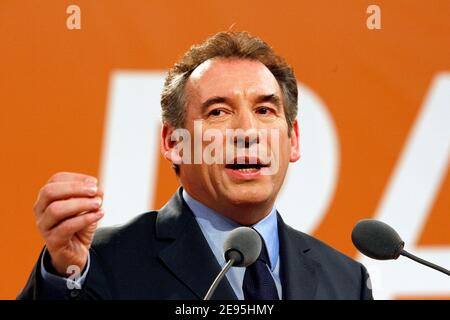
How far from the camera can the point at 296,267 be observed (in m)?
1.80

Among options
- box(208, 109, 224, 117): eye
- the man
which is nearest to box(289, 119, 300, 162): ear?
the man

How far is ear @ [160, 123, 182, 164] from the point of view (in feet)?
6.15

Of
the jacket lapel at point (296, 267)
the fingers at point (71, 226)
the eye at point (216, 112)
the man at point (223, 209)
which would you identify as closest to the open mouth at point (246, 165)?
the man at point (223, 209)

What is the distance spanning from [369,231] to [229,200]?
363mm

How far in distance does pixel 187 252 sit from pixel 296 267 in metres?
0.26

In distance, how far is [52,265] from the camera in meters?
1.41

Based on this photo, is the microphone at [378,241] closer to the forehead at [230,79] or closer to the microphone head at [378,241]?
the microphone head at [378,241]

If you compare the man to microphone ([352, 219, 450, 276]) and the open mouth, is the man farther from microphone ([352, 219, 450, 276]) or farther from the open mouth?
microphone ([352, 219, 450, 276])

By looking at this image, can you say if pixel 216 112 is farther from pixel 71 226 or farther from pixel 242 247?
pixel 71 226

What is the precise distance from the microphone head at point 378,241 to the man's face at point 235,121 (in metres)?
0.30

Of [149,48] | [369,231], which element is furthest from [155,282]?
[149,48]

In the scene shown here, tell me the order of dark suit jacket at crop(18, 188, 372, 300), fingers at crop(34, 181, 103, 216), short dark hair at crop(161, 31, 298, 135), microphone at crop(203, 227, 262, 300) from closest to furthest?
fingers at crop(34, 181, 103, 216) < microphone at crop(203, 227, 262, 300) < dark suit jacket at crop(18, 188, 372, 300) < short dark hair at crop(161, 31, 298, 135)

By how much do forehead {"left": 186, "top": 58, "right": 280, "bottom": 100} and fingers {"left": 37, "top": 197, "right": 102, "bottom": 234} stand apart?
576 mm
